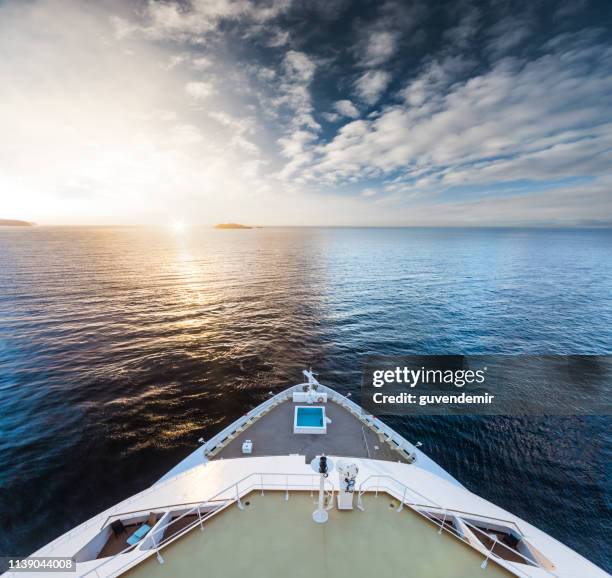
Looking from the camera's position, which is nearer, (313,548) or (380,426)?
(313,548)

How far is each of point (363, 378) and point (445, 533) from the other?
25843 millimetres

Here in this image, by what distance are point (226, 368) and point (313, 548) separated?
29387 mm

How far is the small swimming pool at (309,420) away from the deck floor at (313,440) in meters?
0.41

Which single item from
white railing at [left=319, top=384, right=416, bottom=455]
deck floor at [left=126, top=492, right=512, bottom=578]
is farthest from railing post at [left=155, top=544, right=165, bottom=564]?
white railing at [left=319, top=384, right=416, bottom=455]

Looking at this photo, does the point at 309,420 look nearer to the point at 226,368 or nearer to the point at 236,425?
the point at 236,425

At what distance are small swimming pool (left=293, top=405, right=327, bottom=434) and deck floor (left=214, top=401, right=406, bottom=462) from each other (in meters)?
0.41

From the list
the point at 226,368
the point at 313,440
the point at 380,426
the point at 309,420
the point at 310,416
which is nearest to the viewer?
the point at 313,440

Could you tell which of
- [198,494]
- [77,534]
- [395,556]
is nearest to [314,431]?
[198,494]

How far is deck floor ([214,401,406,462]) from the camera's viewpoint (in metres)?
18.7

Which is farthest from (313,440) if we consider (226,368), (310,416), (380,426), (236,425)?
(226,368)

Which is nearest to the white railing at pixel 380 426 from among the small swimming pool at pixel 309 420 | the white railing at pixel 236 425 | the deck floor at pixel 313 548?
the small swimming pool at pixel 309 420

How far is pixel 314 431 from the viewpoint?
20.2 metres

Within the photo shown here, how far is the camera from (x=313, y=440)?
19.8 metres

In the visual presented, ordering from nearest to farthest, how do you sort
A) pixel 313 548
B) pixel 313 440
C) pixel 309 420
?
pixel 313 548 → pixel 313 440 → pixel 309 420
